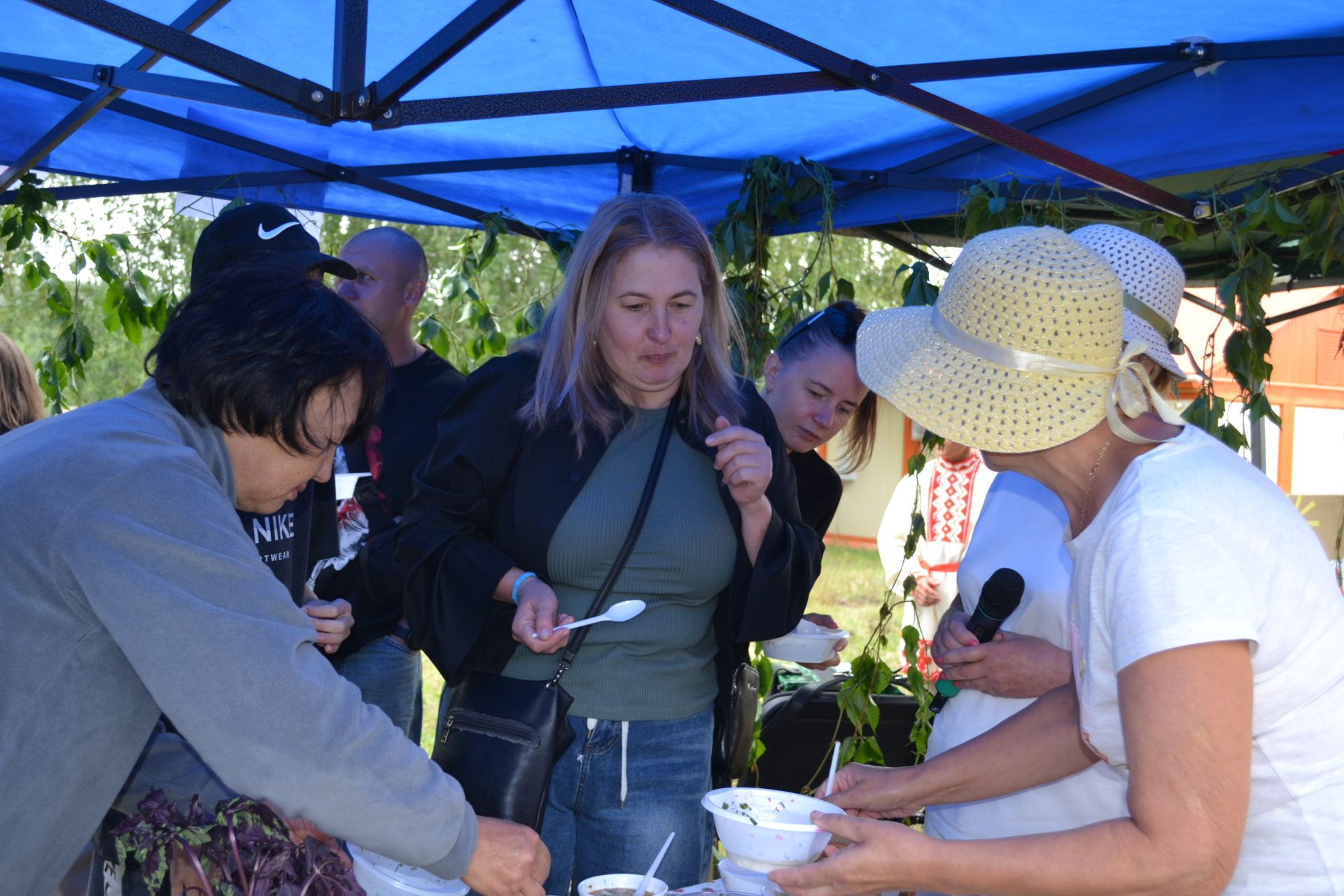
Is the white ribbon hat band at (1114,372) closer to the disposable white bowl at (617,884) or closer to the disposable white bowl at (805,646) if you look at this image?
the disposable white bowl at (617,884)

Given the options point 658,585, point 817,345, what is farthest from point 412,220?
point 658,585

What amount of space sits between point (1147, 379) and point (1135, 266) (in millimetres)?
558

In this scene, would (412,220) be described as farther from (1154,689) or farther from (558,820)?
(1154,689)

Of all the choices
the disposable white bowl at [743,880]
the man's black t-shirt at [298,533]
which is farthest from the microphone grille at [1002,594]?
the man's black t-shirt at [298,533]

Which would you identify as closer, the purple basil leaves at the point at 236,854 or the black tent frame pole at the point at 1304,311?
the purple basil leaves at the point at 236,854

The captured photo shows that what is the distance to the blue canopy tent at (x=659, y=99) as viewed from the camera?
212cm

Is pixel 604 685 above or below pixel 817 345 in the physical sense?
below

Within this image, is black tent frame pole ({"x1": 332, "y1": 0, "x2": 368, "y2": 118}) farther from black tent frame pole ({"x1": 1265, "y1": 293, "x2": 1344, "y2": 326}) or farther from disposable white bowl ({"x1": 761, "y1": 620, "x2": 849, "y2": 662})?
black tent frame pole ({"x1": 1265, "y1": 293, "x2": 1344, "y2": 326})

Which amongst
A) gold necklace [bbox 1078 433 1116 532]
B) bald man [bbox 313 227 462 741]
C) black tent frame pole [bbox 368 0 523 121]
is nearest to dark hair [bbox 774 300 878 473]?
bald man [bbox 313 227 462 741]

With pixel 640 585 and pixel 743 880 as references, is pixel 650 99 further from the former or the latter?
pixel 743 880

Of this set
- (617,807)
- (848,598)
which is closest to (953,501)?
(617,807)

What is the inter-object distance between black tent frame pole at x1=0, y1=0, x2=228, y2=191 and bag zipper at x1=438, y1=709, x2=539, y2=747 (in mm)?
1277

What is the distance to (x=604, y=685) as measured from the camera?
→ 2049mm

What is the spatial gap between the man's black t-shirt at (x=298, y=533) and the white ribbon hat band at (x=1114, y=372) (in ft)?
3.77
